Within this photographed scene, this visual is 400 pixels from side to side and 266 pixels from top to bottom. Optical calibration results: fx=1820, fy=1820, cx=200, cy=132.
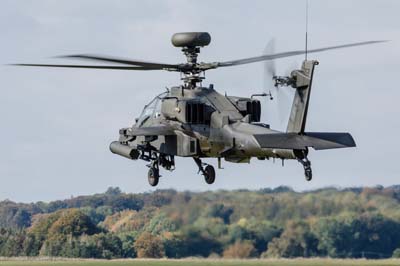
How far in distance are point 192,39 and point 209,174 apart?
4.29 metres

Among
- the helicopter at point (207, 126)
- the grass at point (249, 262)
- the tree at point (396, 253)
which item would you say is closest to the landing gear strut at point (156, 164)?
the helicopter at point (207, 126)

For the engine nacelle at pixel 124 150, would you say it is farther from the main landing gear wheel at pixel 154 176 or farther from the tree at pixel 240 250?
the tree at pixel 240 250

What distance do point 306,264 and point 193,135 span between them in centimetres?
1024

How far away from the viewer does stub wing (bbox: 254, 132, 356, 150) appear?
169 feet

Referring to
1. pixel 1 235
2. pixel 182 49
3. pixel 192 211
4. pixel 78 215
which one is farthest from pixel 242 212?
pixel 1 235

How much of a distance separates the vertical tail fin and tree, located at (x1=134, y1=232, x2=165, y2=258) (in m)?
17.5

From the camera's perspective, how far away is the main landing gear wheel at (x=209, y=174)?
57.3 meters

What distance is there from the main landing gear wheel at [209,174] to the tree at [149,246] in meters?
12.0

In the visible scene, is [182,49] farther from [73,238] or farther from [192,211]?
[73,238]

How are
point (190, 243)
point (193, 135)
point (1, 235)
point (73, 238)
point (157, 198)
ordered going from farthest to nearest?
point (1, 235) → point (73, 238) → point (157, 198) → point (190, 243) → point (193, 135)

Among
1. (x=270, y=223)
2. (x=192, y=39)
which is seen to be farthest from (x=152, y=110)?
(x=270, y=223)

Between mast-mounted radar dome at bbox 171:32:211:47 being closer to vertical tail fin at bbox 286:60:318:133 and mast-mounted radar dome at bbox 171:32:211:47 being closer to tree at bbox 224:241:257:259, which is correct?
vertical tail fin at bbox 286:60:318:133

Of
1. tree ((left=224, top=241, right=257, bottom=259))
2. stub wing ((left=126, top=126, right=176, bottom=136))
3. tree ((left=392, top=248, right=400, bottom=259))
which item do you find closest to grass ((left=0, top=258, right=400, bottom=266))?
tree ((left=224, top=241, right=257, bottom=259))

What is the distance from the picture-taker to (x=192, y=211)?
57781 mm
